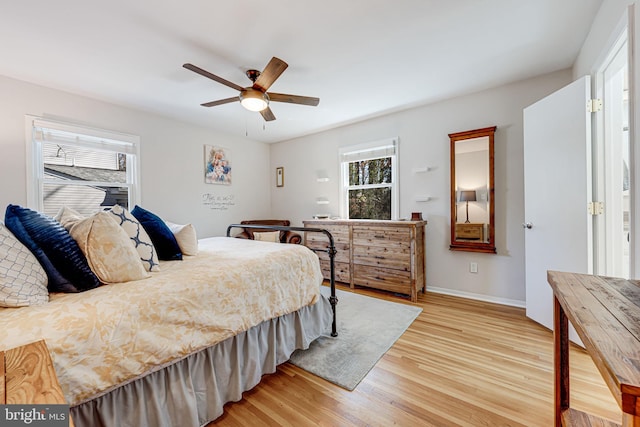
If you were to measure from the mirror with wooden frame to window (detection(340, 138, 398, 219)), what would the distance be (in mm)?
787

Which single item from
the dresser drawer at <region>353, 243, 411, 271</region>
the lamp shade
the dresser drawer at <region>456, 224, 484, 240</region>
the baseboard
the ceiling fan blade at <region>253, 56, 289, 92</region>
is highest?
the ceiling fan blade at <region>253, 56, 289, 92</region>

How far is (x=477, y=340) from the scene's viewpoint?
2203 millimetres

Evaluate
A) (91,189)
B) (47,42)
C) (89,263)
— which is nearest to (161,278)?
(89,263)

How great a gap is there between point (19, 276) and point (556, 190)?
355cm

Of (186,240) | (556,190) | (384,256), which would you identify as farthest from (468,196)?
(186,240)

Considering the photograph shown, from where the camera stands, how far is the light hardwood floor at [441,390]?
56.3 inches

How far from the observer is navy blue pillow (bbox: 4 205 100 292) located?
45.4 inches

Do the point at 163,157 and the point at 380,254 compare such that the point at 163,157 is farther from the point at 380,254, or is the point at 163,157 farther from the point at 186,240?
the point at 380,254

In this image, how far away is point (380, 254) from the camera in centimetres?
339

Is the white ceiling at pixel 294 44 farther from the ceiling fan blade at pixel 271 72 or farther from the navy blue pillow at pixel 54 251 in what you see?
the navy blue pillow at pixel 54 251

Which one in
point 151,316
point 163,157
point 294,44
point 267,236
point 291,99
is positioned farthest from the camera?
point 267,236

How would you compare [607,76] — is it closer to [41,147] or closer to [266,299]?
[266,299]

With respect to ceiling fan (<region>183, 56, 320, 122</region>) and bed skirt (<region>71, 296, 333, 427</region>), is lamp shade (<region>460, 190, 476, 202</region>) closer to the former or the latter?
ceiling fan (<region>183, 56, 320, 122</region>)

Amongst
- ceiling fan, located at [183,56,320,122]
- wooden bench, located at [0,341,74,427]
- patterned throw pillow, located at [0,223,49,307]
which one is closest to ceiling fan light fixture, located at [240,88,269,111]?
ceiling fan, located at [183,56,320,122]
